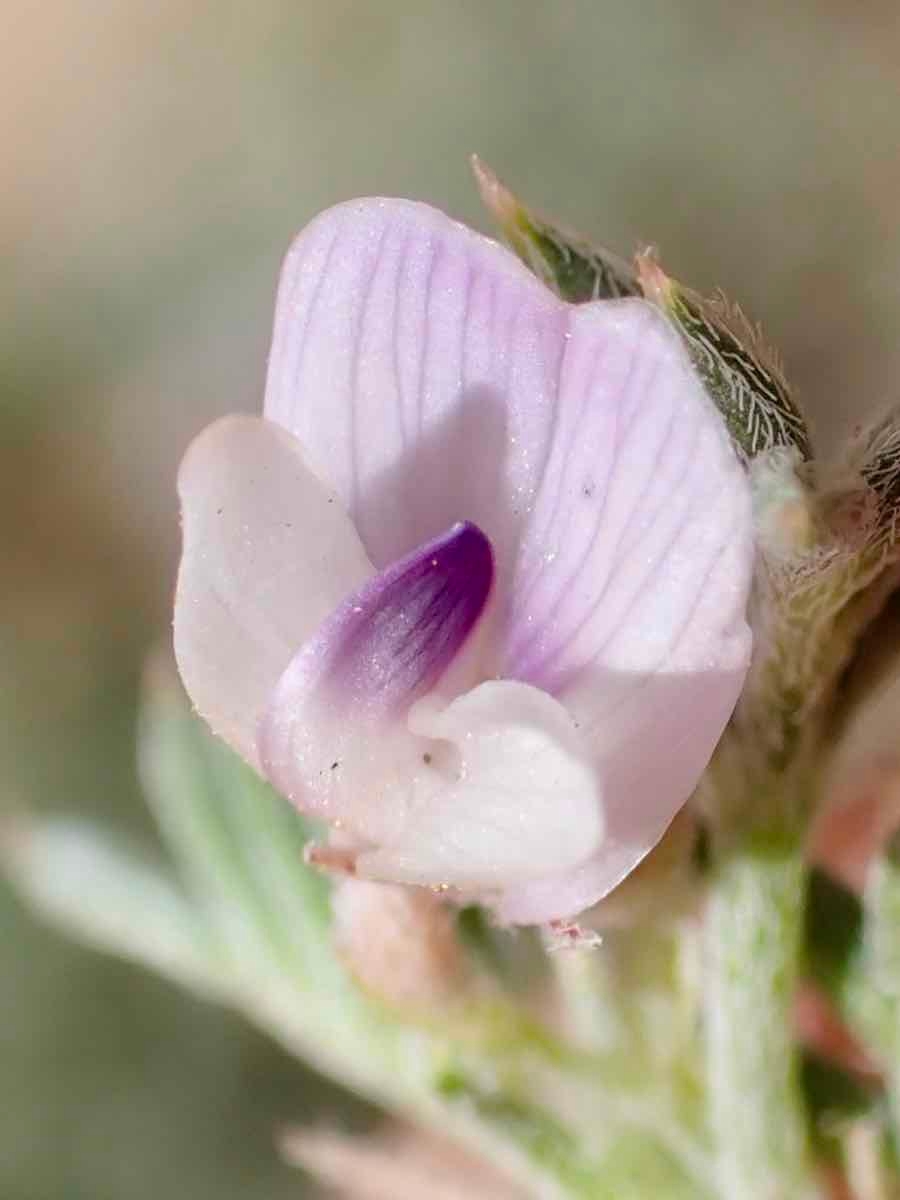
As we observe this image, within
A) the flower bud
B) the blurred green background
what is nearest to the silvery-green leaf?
the flower bud

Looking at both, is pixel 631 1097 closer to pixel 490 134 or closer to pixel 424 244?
pixel 424 244

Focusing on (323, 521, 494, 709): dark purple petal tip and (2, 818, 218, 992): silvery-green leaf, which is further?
(2, 818, 218, 992): silvery-green leaf

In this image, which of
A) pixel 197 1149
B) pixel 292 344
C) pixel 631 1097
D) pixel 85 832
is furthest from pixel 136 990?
pixel 292 344

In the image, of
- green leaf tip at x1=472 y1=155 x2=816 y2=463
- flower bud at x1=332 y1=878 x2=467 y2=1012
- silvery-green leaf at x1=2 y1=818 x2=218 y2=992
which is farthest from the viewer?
silvery-green leaf at x1=2 y1=818 x2=218 y2=992

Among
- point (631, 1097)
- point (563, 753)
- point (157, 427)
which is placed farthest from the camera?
point (157, 427)

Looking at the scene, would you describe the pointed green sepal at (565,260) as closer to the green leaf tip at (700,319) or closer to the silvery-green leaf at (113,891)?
the green leaf tip at (700,319)

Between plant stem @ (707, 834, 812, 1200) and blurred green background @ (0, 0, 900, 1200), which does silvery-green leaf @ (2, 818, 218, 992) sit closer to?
plant stem @ (707, 834, 812, 1200)
